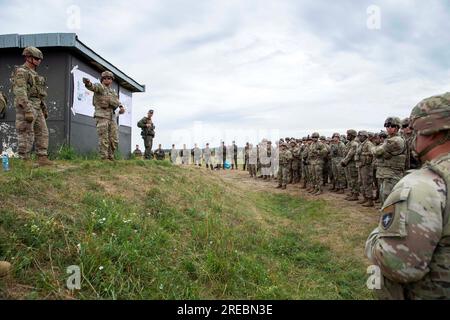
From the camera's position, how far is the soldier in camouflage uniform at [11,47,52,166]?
537 cm

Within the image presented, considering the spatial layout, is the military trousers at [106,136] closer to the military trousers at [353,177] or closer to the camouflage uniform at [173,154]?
the military trousers at [353,177]

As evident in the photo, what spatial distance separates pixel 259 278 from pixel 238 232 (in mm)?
1606

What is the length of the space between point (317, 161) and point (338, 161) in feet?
2.77

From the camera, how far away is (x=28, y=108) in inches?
211

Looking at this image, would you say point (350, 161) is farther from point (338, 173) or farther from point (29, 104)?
point (29, 104)

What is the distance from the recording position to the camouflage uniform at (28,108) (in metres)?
5.36

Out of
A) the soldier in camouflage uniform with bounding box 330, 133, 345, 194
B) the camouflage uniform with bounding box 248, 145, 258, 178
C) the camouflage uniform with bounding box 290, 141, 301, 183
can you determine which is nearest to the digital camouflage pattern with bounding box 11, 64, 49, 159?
the soldier in camouflage uniform with bounding box 330, 133, 345, 194

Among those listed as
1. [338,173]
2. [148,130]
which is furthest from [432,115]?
[148,130]

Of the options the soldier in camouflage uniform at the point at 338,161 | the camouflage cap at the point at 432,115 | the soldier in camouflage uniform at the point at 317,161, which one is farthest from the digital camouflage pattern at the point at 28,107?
the soldier in camouflage uniform at the point at 338,161

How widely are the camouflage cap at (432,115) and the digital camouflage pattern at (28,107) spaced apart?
230 inches

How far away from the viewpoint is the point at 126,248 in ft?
10.5

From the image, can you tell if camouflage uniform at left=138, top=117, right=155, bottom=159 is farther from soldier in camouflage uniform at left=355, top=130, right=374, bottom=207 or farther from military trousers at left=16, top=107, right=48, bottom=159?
soldier in camouflage uniform at left=355, top=130, right=374, bottom=207

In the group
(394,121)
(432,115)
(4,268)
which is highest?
(394,121)
